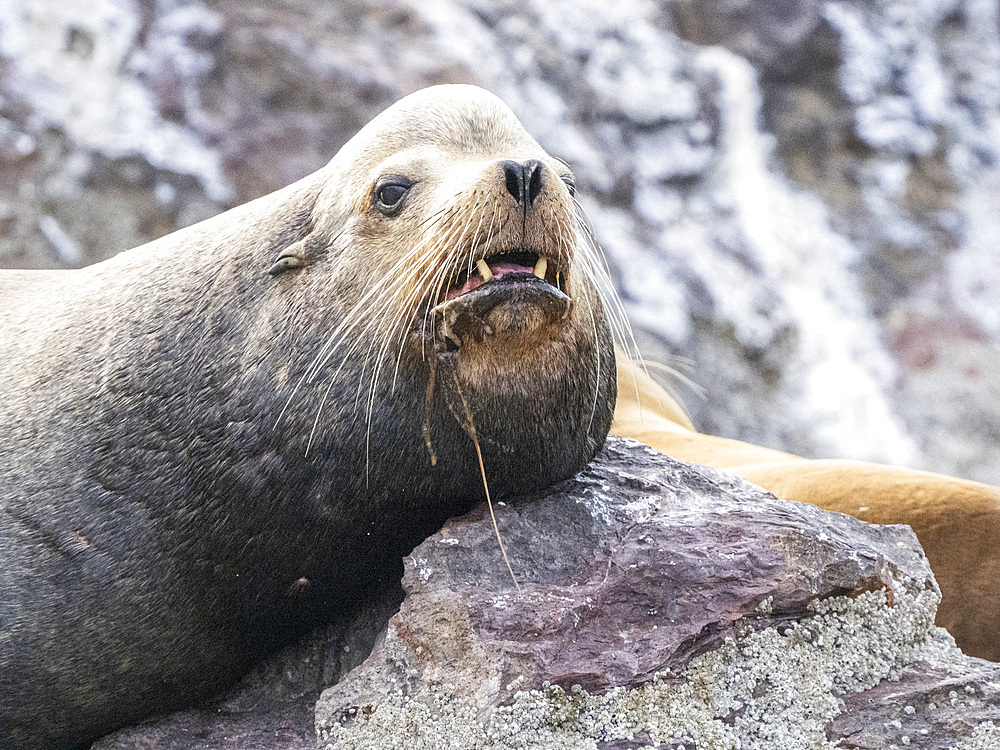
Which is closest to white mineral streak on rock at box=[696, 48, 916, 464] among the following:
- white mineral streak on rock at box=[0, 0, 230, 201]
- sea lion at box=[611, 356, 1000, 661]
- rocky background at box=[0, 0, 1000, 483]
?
rocky background at box=[0, 0, 1000, 483]

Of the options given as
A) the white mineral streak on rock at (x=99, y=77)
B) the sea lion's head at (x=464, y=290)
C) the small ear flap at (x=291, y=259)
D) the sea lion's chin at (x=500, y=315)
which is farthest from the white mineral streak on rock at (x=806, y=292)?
the sea lion's chin at (x=500, y=315)

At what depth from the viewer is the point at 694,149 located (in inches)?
338

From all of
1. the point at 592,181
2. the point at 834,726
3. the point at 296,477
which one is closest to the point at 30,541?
the point at 296,477

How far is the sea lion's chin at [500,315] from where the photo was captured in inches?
91.7

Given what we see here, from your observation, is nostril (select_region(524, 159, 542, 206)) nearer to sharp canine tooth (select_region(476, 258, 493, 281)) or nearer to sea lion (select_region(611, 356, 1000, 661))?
sharp canine tooth (select_region(476, 258, 493, 281))

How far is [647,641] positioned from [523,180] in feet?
3.55

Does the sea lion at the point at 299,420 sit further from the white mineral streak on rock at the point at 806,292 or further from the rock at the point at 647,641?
the white mineral streak on rock at the point at 806,292

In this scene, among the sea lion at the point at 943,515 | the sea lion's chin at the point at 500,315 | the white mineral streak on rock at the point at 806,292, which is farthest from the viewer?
the white mineral streak on rock at the point at 806,292

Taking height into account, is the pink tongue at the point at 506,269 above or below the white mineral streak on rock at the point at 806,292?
below

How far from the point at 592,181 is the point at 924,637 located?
19.7 ft

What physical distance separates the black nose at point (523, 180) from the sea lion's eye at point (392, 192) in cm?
35

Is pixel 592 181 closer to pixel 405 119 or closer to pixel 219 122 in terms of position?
pixel 219 122

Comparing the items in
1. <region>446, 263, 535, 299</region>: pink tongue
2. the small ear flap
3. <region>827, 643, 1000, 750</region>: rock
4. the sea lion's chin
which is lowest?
<region>827, 643, 1000, 750</region>: rock

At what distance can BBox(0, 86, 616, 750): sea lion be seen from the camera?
7.96 ft
